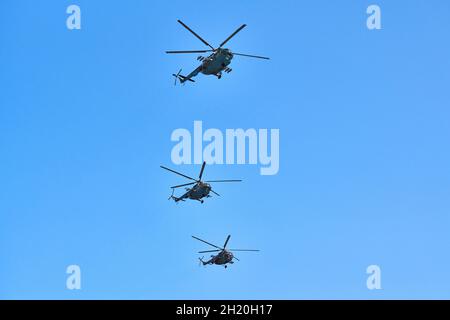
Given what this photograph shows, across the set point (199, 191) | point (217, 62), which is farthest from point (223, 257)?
point (217, 62)

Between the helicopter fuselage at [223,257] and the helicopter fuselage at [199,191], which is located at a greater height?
the helicopter fuselage at [199,191]

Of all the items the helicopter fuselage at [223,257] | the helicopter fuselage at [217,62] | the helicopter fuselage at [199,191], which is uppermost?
the helicopter fuselage at [217,62]

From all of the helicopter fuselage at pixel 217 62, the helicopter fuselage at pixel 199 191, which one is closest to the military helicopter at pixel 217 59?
the helicopter fuselage at pixel 217 62

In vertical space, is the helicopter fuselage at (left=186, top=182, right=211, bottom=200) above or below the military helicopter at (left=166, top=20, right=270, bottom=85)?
below

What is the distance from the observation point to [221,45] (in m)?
68.9

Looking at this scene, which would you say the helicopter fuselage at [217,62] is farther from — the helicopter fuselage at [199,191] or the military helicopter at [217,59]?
the helicopter fuselage at [199,191]

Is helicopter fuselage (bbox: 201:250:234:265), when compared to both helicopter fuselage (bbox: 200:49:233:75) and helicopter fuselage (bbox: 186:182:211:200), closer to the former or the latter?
helicopter fuselage (bbox: 186:182:211:200)

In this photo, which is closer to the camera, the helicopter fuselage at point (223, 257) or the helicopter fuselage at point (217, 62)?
the helicopter fuselage at point (217, 62)

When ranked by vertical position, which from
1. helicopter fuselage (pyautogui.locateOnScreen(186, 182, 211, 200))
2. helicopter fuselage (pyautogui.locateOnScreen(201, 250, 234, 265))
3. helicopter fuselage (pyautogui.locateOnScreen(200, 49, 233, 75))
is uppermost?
helicopter fuselage (pyautogui.locateOnScreen(200, 49, 233, 75))

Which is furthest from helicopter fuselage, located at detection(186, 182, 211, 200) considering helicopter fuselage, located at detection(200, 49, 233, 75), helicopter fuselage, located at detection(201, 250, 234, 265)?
helicopter fuselage, located at detection(200, 49, 233, 75)
